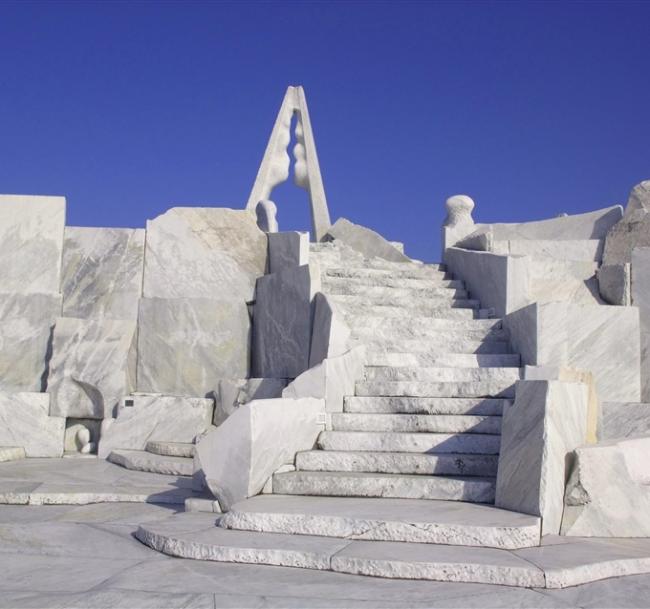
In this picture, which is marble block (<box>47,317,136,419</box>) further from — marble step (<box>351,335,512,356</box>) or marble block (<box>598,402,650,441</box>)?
marble block (<box>598,402,650,441</box>)

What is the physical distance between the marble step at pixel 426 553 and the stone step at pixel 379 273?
14.0ft

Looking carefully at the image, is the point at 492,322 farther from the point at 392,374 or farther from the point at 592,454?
the point at 592,454

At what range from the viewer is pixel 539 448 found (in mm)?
3928

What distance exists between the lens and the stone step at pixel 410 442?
15.9 feet

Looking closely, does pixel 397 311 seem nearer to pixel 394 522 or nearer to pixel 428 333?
pixel 428 333

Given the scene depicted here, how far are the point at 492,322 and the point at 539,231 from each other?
162 inches

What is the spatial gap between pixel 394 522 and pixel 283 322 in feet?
13.0

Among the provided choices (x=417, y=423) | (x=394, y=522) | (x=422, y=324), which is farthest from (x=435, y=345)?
(x=394, y=522)

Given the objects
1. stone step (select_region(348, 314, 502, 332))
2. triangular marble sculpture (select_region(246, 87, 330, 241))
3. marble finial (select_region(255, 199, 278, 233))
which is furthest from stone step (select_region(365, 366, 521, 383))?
triangular marble sculpture (select_region(246, 87, 330, 241))

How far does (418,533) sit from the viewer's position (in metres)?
3.54

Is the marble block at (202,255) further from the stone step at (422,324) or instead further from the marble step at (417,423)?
the marble step at (417,423)

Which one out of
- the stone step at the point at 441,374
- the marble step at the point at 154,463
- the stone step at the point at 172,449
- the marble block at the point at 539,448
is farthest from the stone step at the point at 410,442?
the stone step at the point at 172,449

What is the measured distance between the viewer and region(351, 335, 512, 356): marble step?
21.1ft

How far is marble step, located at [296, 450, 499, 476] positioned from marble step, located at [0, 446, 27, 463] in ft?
10.4
